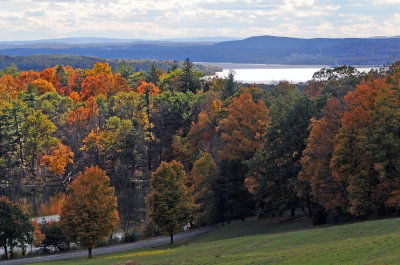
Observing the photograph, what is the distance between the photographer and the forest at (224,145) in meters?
Answer: 43.4

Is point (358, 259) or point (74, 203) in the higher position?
point (358, 259)

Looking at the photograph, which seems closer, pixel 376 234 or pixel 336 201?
pixel 376 234

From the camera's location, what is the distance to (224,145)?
74.7m

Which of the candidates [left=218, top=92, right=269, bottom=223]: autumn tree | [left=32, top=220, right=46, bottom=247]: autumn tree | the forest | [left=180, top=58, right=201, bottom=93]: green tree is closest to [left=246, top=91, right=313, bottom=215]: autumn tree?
the forest

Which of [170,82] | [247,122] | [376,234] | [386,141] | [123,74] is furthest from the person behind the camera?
[123,74]

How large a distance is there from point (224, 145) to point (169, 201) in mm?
24821

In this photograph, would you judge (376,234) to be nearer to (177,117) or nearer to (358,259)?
(358,259)

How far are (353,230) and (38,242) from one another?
101 ft

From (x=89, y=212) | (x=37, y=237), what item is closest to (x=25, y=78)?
(x=37, y=237)

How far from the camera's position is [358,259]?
24734 mm

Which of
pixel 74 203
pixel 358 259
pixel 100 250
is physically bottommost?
pixel 100 250

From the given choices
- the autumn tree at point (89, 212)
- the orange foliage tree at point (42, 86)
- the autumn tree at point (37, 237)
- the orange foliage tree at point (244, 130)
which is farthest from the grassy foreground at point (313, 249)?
the orange foliage tree at point (42, 86)

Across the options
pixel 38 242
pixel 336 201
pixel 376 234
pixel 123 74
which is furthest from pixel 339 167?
pixel 123 74

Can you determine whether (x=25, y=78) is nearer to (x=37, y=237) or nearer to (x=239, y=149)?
(x=239, y=149)
